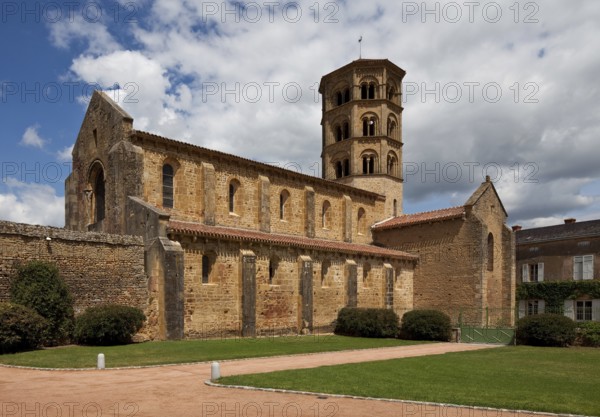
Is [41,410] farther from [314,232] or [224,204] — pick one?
[314,232]

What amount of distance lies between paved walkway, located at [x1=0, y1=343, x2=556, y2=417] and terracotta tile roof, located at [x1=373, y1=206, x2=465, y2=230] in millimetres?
22365

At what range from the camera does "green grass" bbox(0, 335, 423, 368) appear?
605 inches

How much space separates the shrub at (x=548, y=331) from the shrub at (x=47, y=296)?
20.7 m

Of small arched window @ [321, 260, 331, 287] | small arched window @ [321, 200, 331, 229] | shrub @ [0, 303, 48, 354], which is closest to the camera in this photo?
shrub @ [0, 303, 48, 354]

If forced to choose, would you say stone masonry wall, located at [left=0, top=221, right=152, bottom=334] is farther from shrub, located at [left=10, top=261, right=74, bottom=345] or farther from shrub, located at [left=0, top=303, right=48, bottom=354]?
shrub, located at [left=0, top=303, right=48, bottom=354]

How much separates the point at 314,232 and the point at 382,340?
31.3 feet

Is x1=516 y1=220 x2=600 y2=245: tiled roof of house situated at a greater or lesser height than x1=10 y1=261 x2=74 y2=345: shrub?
greater

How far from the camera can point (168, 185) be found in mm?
26469

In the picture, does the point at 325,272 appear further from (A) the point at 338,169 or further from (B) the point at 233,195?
(A) the point at 338,169

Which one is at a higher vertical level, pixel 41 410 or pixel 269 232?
pixel 269 232

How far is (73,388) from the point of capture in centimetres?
1120

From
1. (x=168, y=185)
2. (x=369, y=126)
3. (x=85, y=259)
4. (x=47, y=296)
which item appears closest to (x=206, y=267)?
(x=168, y=185)

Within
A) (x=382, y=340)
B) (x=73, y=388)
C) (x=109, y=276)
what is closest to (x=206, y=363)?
(x=73, y=388)

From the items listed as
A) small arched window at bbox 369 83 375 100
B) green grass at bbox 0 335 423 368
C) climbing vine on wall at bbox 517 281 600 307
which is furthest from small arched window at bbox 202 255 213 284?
climbing vine on wall at bbox 517 281 600 307
